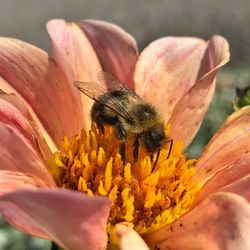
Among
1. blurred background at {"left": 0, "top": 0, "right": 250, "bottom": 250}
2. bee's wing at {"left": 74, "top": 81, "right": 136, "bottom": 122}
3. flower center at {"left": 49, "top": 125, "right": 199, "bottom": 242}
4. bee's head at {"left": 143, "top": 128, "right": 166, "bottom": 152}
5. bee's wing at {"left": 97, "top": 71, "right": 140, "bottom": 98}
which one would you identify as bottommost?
blurred background at {"left": 0, "top": 0, "right": 250, "bottom": 250}

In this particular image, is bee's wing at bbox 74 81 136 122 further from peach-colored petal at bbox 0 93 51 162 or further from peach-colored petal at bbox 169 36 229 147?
peach-colored petal at bbox 169 36 229 147

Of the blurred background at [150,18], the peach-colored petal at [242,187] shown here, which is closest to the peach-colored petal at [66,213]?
the peach-colored petal at [242,187]

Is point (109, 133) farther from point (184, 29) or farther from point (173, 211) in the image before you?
point (184, 29)

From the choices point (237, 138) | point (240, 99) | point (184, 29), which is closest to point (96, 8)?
point (184, 29)

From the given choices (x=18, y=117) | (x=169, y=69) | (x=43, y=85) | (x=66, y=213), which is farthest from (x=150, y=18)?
(x=66, y=213)

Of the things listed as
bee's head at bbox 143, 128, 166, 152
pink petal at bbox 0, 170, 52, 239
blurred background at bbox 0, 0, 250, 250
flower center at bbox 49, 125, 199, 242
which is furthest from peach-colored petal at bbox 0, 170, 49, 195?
blurred background at bbox 0, 0, 250, 250

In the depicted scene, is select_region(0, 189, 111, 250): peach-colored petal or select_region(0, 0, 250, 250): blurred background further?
select_region(0, 0, 250, 250): blurred background

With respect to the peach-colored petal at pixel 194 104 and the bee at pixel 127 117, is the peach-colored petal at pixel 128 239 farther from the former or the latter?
the peach-colored petal at pixel 194 104
